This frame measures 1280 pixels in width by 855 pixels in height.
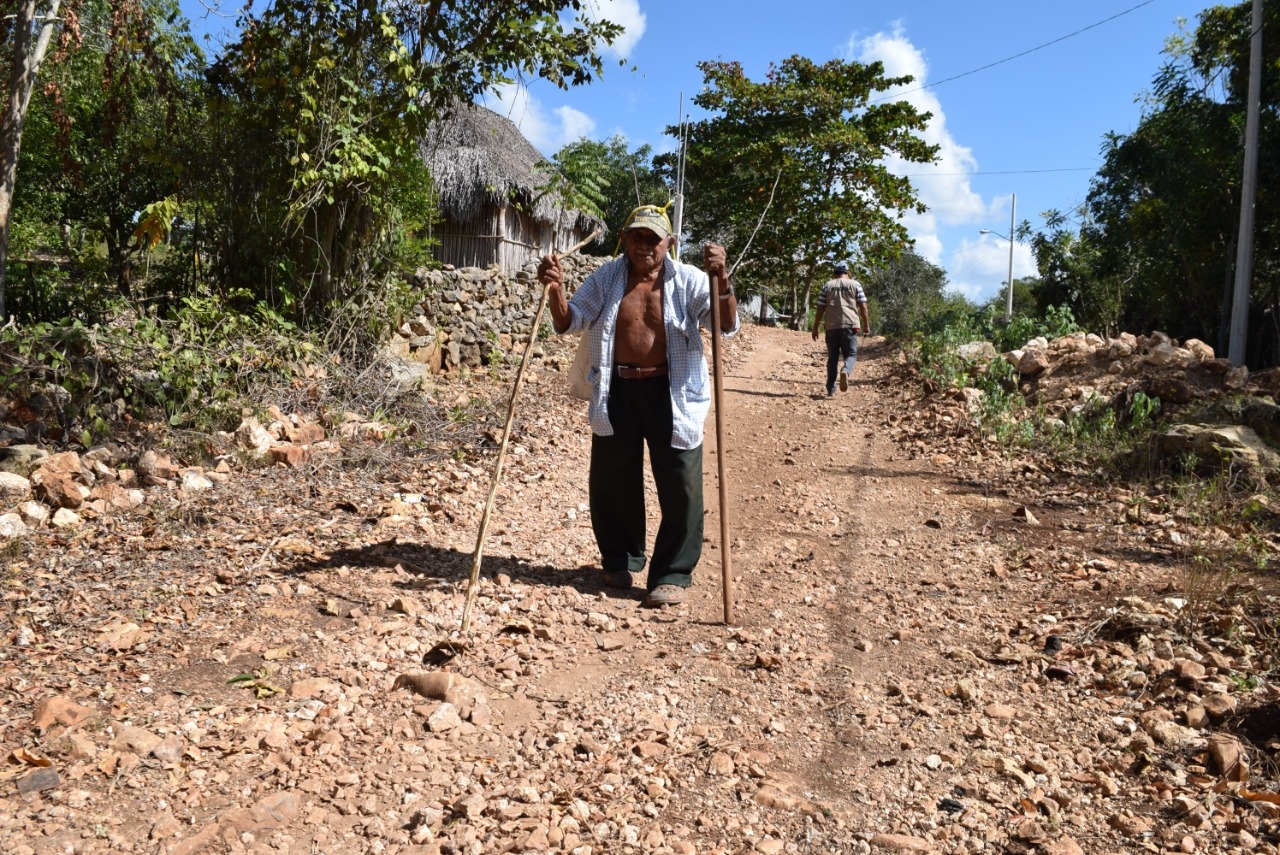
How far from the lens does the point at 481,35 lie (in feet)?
27.7

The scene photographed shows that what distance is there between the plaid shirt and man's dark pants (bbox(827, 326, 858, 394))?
7.11 m

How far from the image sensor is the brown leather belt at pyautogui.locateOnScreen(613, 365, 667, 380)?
443 cm

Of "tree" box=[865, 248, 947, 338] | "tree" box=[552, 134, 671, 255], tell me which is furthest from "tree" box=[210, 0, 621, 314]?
"tree" box=[865, 248, 947, 338]

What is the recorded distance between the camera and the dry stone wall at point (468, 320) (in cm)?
982

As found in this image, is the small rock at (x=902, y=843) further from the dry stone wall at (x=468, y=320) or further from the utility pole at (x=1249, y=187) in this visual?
the utility pole at (x=1249, y=187)

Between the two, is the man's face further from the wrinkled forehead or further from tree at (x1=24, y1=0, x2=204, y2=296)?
tree at (x1=24, y1=0, x2=204, y2=296)

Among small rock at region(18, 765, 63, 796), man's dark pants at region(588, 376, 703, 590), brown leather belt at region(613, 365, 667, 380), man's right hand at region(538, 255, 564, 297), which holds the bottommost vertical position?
small rock at region(18, 765, 63, 796)

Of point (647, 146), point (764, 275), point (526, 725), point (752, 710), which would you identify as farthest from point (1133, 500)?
point (647, 146)

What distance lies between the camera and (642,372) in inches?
Answer: 174

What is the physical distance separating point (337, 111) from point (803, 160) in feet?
48.8

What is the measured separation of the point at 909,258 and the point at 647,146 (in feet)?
46.4

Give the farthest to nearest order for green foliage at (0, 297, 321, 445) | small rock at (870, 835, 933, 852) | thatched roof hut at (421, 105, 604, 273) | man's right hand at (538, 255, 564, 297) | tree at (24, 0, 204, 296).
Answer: thatched roof hut at (421, 105, 604, 273)
tree at (24, 0, 204, 296)
green foliage at (0, 297, 321, 445)
man's right hand at (538, 255, 564, 297)
small rock at (870, 835, 933, 852)

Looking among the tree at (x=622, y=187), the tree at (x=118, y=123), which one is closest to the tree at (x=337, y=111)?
the tree at (x=118, y=123)

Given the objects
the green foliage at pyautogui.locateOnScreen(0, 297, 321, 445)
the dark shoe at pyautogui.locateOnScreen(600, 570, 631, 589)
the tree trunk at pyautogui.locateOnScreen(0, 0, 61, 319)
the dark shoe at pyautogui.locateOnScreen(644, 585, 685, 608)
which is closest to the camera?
the dark shoe at pyautogui.locateOnScreen(644, 585, 685, 608)
